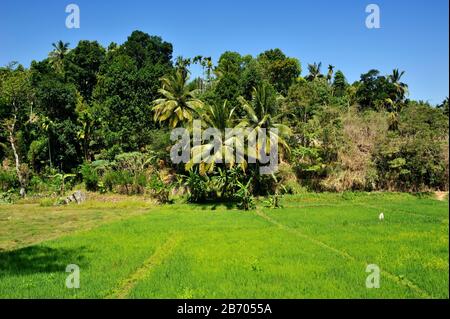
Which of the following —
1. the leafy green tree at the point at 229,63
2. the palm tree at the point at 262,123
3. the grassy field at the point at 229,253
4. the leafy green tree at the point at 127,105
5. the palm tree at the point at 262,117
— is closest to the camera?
the grassy field at the point at 229,253

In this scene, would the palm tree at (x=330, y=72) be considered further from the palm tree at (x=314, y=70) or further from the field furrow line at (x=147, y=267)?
the field furrow line at (x=147, y=267)

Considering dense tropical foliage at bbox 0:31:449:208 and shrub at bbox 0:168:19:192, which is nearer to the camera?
dense tropical foliage at bbox 0:31:449:208

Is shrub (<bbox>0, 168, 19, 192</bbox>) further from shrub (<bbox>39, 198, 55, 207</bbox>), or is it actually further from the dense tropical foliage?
shrub (<bbox>39, 198, 55, 207</bbox>)

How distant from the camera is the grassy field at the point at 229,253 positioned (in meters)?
7.16

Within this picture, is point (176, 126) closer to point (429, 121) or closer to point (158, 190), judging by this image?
point (158, 190)

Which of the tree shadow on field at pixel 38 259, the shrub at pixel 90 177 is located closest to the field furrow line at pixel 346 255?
the tree shadow on field at pixel 38 259

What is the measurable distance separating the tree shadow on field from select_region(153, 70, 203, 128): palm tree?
1562 centimetres

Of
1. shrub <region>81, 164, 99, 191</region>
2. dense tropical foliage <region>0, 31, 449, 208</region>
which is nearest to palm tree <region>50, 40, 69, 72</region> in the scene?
dense tropical foliage <region>0, 31, 449, 208</region>

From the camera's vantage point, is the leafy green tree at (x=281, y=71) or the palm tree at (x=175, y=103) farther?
the leafy green tree at (x=281, y=71)

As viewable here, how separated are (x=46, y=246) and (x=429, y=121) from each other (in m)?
21.0

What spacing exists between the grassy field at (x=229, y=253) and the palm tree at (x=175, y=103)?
29.8 feet

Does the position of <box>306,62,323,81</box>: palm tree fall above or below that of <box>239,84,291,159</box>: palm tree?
above

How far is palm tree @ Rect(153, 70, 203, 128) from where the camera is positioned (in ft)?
85.4

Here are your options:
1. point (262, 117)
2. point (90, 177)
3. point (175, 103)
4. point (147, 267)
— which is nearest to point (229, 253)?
point (147, 267)
